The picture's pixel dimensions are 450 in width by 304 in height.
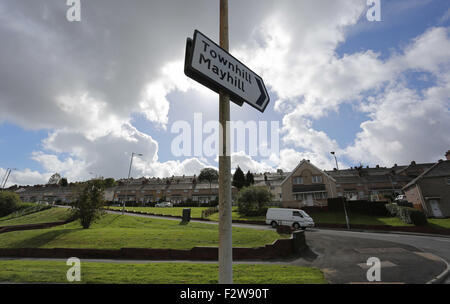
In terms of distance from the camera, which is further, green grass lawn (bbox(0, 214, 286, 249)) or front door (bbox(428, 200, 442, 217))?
front door (bbox(428, 200, 442, 217))

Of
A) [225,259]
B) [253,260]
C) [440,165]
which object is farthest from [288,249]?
[440,165]

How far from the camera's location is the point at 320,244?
1468 centimetres

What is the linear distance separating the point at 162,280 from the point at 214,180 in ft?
240

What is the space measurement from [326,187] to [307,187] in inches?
145

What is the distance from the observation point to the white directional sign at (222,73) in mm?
2479

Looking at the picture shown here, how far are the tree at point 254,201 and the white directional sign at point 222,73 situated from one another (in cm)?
3447

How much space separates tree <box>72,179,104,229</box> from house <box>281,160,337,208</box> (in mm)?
34454

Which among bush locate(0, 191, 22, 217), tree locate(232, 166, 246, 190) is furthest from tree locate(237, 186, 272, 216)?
bush locate(0, 191, 22, 217)

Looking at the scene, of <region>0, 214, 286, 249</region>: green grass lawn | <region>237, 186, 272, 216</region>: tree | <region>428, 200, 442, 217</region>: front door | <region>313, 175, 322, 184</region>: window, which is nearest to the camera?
<region>0, 214, 286, 249</region>: green grass lawn

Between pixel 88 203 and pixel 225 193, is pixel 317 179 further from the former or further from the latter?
pixel 225 193

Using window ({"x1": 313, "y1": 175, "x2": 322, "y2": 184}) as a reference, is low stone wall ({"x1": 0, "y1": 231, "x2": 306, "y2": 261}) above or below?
below

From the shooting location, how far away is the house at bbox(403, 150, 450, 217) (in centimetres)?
2842

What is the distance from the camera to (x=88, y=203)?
73.3 ft

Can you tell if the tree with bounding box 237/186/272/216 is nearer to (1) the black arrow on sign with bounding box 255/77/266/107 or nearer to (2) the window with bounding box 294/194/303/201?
(2) the window with bounding box 294/194/303/201
